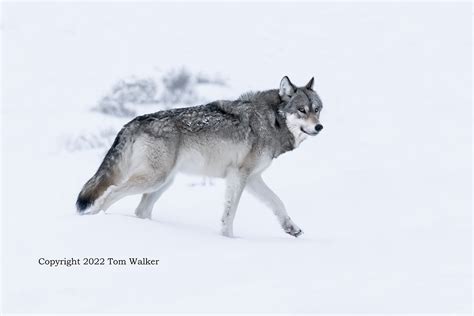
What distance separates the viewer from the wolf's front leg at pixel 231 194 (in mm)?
7801

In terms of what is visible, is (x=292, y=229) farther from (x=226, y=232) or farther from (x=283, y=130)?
(x=283, y=130)

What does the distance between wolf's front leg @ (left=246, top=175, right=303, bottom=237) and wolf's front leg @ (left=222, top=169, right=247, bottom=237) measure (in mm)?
402

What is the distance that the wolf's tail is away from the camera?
7.68 m

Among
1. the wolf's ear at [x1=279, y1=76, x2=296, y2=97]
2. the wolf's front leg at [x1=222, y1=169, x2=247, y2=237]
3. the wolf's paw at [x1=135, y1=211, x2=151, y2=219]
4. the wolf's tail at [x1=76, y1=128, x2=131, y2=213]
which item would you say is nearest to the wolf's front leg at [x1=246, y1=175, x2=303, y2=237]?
the wolf's front leg at [x1=222, y1=169, x2=247, y2=237]

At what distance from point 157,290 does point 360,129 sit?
39.1 ft

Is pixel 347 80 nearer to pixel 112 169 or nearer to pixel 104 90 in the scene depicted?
pixel 104 90

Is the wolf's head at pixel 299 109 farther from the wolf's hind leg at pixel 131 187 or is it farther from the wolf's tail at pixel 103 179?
the wolf's tail at pixel 103 179

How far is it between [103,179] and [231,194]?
4.82 feet

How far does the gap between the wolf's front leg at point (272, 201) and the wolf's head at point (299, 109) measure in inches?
27.4

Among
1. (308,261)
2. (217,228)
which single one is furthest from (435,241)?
(217,228)

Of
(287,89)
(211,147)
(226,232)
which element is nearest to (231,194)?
(226,232)

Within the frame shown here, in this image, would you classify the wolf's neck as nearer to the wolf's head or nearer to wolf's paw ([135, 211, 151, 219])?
the wolf's head

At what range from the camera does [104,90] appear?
16.5 metres

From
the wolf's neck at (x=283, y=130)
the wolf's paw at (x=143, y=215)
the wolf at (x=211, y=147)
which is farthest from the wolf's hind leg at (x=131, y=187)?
the wolf's neck at (x=283, y=130)
